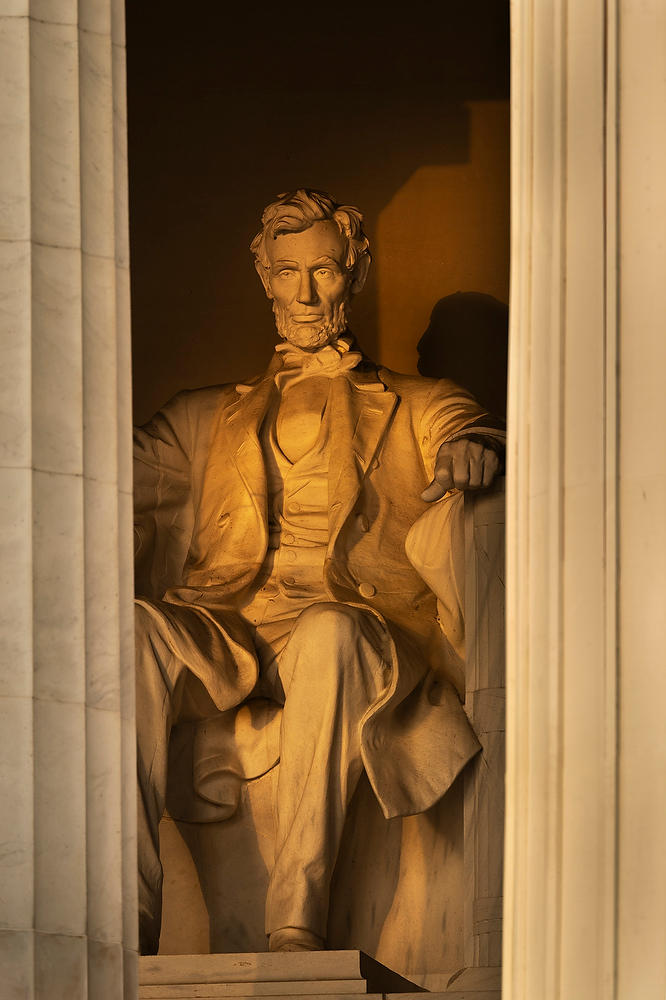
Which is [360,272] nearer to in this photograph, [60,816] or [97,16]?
[97,16]

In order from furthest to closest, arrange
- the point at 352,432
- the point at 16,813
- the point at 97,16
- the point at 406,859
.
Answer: the point at 352,432 < the point at 406,859 < the point at 97,16 < the point at 16,813

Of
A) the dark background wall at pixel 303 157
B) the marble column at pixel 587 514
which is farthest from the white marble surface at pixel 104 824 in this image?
the dark background wall at pixel 303 157

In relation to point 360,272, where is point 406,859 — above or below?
below

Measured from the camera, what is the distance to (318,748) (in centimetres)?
752

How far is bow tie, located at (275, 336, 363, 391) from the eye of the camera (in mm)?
8555

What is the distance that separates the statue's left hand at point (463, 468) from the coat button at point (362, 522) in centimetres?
65

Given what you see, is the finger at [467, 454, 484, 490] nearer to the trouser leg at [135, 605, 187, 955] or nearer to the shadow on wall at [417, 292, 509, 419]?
the trouser leg at [135, 605, 187, 955]

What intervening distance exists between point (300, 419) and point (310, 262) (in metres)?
0.48

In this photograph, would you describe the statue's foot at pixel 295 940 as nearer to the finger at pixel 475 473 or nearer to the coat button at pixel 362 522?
the finger at pixel 475 473

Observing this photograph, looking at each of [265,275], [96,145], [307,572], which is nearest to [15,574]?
[96,145]

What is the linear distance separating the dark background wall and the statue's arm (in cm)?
118

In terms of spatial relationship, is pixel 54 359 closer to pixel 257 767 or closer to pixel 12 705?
pixel 12 705

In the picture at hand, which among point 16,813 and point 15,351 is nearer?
point 16,813

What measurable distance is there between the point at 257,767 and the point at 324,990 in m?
0.96
